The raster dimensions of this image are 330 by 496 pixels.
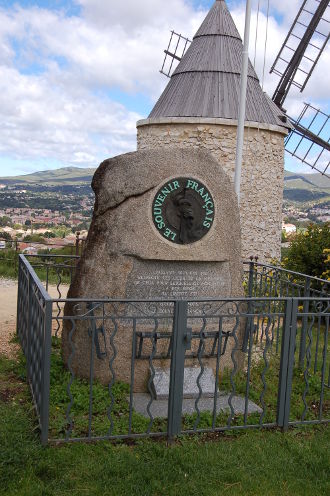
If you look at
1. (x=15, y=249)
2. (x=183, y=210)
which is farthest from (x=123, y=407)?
(x=15, y=249)

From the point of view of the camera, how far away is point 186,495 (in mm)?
3754

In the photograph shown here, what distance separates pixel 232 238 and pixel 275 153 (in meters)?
10.6

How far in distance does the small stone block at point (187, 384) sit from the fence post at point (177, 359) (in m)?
0.90

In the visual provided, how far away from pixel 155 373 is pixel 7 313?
5.00 meters

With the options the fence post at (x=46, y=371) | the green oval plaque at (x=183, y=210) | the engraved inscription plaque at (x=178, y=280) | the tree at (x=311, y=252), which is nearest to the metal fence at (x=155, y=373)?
the fence post at (x=46, y=371)

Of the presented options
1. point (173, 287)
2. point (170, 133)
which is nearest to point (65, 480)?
point (173, 287)

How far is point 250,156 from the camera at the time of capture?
1553 cm

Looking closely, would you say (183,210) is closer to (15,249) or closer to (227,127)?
(227,127)

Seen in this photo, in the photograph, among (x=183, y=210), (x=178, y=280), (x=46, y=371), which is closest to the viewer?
(x=46, y=371)

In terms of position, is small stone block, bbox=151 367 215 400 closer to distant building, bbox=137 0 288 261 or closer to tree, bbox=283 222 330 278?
tree, bbox=283 222 330 278

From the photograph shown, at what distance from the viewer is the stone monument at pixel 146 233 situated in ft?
18.6

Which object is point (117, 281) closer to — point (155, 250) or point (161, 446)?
point (155, 250)

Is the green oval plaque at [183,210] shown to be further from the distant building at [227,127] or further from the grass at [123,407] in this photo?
the distant building at [227,127]

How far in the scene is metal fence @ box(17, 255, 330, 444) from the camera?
176 inches
